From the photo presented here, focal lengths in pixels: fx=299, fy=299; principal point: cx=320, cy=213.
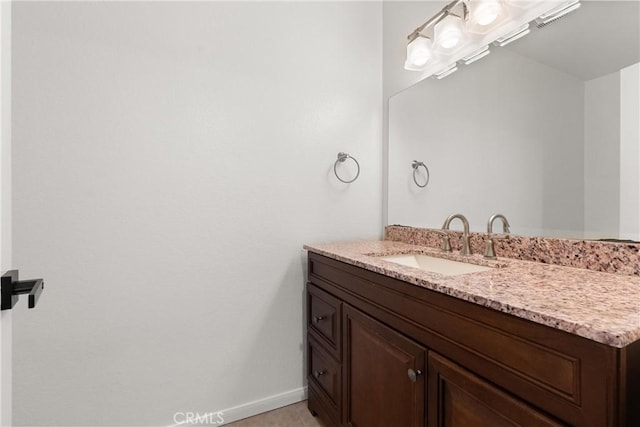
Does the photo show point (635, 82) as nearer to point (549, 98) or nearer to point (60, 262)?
point (549, 98)

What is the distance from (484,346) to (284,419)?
1345 mm

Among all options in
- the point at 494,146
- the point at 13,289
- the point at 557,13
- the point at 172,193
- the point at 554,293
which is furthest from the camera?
the point at 172,193

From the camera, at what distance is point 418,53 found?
65.1 inches

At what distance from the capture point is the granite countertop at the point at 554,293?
1.73ft

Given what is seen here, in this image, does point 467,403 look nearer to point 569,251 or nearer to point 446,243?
point 569,251

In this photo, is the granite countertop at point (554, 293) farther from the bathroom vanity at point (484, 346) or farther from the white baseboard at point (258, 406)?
the white baseboard at point (258, 406)

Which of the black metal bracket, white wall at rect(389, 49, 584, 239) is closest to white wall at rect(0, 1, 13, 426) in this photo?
the black metal bracket

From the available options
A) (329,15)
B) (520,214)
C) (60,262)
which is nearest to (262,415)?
(60,262)

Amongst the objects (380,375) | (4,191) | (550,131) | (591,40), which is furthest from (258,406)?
(591,40)

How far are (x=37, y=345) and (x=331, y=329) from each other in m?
1.25

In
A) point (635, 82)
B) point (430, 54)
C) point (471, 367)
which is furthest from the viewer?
point (430, 54)

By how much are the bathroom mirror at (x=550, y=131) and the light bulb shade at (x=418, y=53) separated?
0.12 m

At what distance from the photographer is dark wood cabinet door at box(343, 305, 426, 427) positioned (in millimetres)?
904

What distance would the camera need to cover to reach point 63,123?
50.2 inches
